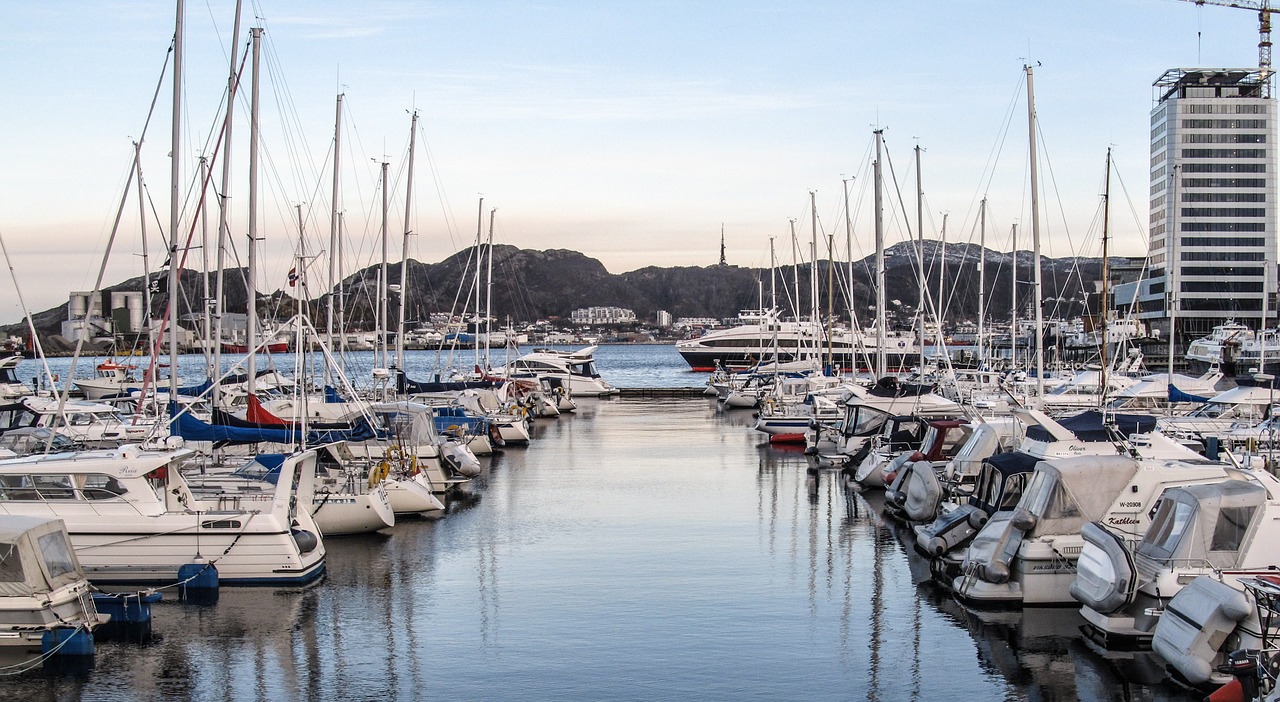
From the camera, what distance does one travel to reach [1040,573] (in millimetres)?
A: 18531

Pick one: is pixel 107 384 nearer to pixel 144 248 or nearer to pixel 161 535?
pixel 144 248

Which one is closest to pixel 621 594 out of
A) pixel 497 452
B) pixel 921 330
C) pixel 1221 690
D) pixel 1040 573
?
pixel 1040 573

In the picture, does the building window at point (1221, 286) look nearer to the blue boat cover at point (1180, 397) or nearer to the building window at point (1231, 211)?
the building window at point (1231, 211)

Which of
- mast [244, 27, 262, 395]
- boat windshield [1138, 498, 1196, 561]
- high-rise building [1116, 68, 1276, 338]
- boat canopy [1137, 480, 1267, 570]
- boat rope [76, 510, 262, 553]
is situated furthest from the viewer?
high-rise building [1116, 68, 1276, 338]

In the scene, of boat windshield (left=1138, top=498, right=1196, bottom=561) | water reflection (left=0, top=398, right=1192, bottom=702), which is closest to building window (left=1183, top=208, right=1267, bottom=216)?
water reflection (left=0, top=398, right=1192, bottom=702)

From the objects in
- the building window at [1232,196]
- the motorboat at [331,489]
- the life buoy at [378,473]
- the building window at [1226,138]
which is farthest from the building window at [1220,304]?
the motorboat at [331,489]

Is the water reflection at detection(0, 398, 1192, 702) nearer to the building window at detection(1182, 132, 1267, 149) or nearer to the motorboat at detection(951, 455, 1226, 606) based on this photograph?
the motorboat at detection(951, 455, 1226, 606)

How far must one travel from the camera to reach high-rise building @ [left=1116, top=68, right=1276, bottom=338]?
11888cm

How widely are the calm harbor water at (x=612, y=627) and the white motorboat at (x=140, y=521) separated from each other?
2.20 ft

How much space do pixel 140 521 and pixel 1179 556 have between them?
16431 millimetres

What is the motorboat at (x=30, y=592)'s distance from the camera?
15727mm

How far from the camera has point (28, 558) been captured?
15789 millimetres

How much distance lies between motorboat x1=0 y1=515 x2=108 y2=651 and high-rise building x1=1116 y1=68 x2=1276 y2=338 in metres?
120

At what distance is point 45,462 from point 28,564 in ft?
15.3
